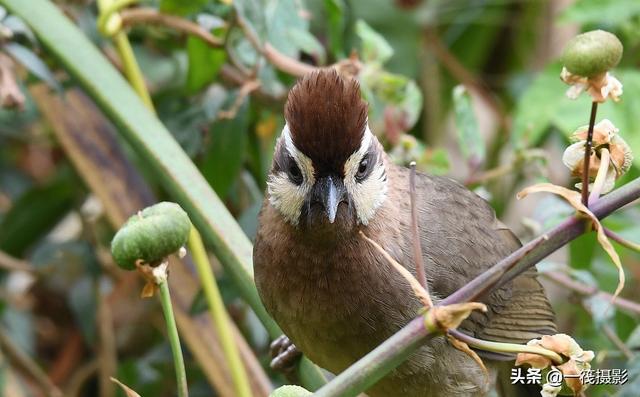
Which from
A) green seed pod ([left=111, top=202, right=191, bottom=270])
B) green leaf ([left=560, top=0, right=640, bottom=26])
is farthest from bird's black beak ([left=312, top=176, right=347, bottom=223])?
green leaf ([left=560, top=0, right=640, bottom=26])

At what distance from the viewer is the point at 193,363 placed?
8.75 ft

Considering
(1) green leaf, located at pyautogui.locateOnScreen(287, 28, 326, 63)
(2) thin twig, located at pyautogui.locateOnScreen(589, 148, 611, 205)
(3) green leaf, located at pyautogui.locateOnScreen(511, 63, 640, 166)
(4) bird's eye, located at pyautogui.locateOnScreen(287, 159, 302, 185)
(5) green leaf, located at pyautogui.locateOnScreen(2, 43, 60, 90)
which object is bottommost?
(3) green leaf, located at pyautogui.locateOnScreen(511, 63, 640, 166)

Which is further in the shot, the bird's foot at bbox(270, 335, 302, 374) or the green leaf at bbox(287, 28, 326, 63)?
the green leaf at bbox(287, 28, 326, 63)

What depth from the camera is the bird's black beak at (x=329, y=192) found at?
181 centimetres

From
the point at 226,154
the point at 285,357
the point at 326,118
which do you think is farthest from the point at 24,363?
the point at 326,118

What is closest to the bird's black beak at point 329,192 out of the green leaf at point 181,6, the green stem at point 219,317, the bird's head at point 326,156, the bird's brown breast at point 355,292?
the bird's head at point 326,156

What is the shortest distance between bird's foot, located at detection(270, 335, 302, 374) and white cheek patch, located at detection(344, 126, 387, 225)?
344 millimetres

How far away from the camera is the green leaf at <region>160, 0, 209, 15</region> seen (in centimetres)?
238

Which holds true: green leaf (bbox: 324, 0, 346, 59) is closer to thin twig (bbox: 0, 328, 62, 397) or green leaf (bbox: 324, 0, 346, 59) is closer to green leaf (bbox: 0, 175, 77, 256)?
green leaf (bbox: 0, 175, 77, 256)

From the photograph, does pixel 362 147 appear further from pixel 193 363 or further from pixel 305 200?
pixel 193 363

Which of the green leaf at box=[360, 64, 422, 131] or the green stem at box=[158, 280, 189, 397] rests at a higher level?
the green stem at box=[158, 280, 189, 397]

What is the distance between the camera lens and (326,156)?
180 cm

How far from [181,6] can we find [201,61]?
14 cm

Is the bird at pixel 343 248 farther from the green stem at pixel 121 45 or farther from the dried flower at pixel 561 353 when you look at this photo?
the dried flower at pixel 561 353
